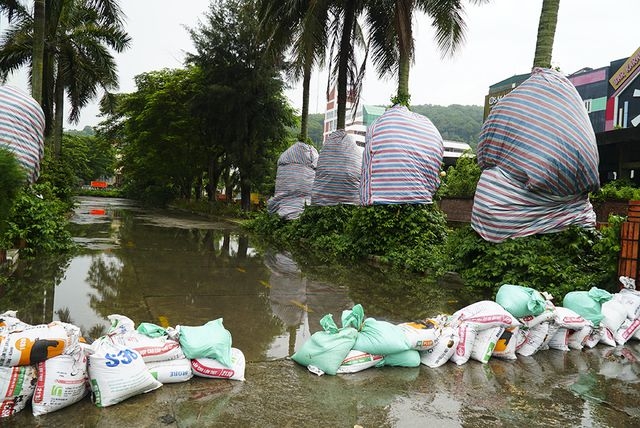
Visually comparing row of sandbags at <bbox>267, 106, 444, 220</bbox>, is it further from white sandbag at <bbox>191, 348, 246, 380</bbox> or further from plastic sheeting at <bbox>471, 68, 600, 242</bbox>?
white sandbag at <bbox>191, 348, 246, 380</bbox>

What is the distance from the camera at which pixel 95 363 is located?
328cm

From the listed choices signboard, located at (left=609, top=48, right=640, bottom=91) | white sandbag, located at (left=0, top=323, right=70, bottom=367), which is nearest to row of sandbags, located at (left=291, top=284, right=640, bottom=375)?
white sandbag, located at (left=0, top=323, right=70, bottom=367)

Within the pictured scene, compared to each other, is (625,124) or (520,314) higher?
(625,124)

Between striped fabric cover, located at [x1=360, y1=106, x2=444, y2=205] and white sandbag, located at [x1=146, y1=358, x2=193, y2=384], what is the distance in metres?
7.14

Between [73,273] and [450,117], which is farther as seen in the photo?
[450,117]

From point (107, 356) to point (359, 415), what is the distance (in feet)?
5.56

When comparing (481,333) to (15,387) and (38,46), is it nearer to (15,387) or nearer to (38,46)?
(15,387)

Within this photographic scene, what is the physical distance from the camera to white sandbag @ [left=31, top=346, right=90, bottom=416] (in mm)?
3111

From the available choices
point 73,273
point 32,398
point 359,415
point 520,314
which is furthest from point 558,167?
point 73,273

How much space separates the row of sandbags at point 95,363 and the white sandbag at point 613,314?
152 inches

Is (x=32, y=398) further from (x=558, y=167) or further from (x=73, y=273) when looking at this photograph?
(x=558, y=167)

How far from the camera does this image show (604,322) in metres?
5.26

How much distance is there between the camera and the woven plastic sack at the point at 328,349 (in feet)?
13.3

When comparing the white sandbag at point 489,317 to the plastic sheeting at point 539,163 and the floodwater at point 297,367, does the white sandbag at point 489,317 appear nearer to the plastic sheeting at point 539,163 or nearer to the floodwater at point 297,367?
the floodwater at point 297,367
